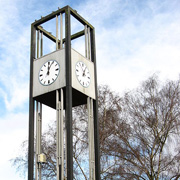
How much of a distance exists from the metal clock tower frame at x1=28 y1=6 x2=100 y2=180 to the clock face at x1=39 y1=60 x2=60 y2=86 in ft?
1.01

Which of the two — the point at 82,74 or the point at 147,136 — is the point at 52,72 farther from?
the point at 147,136

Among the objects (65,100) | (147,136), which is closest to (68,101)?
(65,100)

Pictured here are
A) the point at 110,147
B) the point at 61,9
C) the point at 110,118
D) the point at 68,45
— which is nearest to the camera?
the point at 68,45

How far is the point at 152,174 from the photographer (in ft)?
56.0

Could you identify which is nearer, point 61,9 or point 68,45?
point 68,45

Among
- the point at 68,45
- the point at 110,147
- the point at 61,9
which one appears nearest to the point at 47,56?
the point at 68,45

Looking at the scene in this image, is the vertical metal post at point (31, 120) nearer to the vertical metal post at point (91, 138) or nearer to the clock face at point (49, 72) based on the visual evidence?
the clock face at point (49, 72)

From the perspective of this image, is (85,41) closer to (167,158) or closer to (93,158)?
(93,158)

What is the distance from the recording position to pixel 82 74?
12406mm

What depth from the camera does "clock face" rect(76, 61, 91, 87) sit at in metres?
12.2

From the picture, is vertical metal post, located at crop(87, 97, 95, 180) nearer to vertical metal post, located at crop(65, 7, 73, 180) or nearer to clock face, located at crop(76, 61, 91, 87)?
clock face, located at crop(76, 61, 91, 87)

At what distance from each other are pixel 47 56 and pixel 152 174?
307 inches

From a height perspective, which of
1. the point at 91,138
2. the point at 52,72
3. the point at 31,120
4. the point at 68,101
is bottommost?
the point at 91,138

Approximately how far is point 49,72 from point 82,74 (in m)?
1.06
